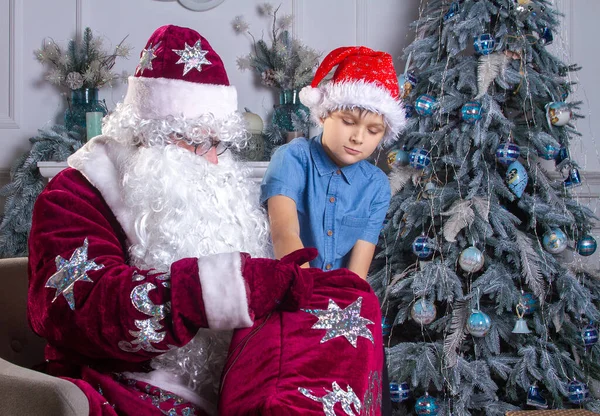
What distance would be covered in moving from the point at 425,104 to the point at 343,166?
96 centimetres

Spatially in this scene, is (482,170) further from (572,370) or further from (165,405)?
(165,405)

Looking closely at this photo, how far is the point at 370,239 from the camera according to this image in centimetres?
210

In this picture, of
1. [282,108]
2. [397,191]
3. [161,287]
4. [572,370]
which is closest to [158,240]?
[161,287]

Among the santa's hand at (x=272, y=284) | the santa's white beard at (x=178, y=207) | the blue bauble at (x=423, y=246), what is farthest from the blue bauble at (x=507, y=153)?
the santa's hand at (x=272, y=284)

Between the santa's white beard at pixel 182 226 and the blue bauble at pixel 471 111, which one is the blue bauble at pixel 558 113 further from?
the santa's white beard at pixel 182 226

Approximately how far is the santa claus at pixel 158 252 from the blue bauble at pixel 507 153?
55.6 inches

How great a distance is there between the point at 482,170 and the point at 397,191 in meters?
0.39

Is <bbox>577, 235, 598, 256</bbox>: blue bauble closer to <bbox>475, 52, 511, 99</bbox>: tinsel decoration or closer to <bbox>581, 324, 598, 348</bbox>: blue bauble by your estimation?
<bbox>581, 324, 598, 348</bbox>: blue bauble

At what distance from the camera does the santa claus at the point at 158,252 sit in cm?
137

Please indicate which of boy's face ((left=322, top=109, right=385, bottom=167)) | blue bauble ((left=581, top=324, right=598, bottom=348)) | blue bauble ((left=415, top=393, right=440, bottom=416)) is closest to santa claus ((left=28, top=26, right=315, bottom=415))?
boy's face ((left=322, top=109, right=385, bottom=167))

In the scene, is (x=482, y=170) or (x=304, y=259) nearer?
(x=304, y=259)

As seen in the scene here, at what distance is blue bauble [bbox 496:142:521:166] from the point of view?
2.83 m

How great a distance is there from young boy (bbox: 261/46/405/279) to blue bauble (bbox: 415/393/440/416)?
97 centimetres

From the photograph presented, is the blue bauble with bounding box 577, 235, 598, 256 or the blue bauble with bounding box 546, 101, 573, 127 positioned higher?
the blue bauble with bounding box 546, 101, 573, 127
